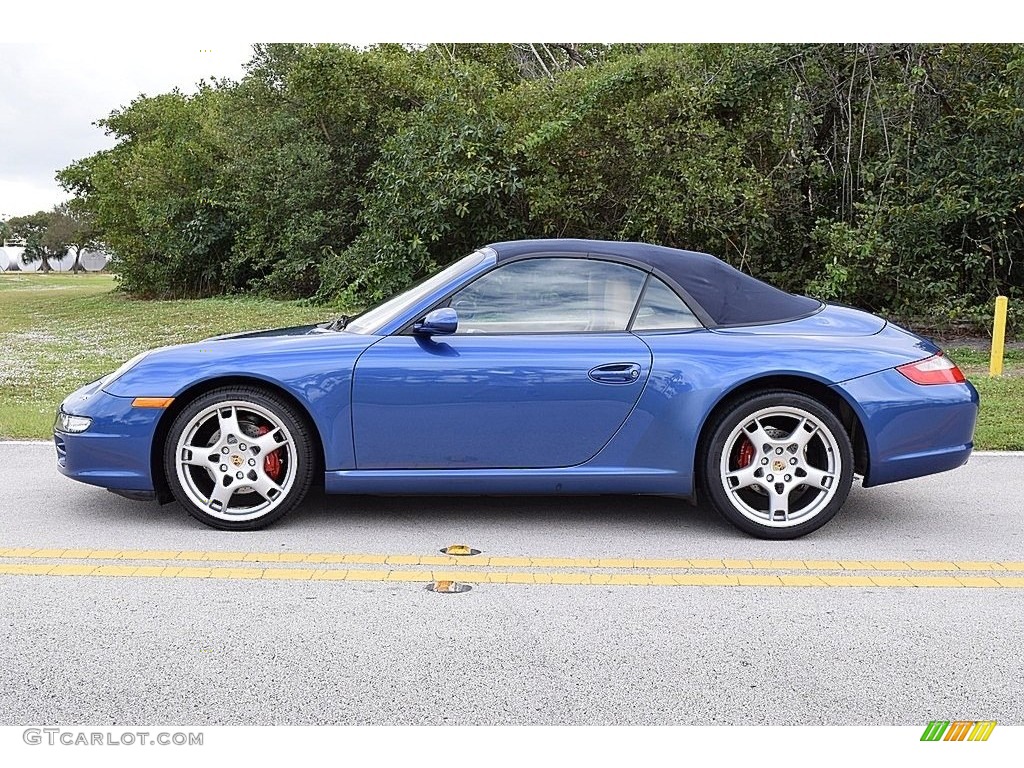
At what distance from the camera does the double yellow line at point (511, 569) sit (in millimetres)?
4594

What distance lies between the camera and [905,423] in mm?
5277

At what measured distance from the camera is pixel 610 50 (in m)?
22.3

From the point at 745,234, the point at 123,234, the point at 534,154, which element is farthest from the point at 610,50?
the point at 123,234

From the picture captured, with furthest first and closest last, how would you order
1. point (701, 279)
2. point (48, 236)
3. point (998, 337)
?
point (48, 236) → point (998, 337) → point (701, 279)

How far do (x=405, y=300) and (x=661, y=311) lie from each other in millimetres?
1266

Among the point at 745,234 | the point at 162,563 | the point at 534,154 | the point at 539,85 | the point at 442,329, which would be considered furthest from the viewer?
the point at 539,85

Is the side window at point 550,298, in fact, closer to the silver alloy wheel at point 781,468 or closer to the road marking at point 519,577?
the silver alloy wheel at point 781,468

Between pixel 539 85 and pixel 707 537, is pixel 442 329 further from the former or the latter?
pixel 539 85

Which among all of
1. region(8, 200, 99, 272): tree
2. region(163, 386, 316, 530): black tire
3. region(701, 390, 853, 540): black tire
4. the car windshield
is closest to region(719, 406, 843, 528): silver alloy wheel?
region(701, 390, 853, 540): black tire

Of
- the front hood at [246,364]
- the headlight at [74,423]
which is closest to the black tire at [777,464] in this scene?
the front hood at [246,364]

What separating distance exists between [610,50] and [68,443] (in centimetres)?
1879
